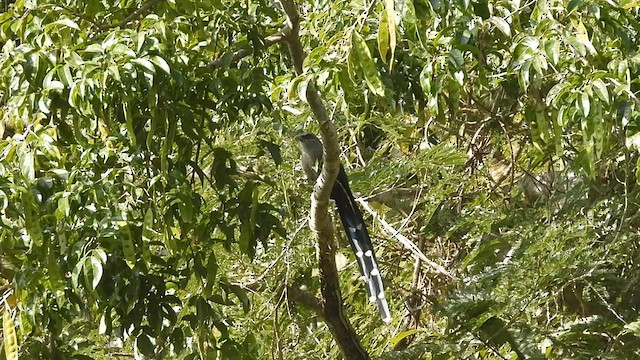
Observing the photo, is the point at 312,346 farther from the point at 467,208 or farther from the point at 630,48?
the point at 630,48

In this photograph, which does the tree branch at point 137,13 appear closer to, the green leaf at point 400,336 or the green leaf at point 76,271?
the green leaf at point 76,271

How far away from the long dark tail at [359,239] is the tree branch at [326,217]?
209mm

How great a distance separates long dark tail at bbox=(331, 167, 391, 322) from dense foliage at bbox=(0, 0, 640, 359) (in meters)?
0.21

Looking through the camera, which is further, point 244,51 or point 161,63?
point 244,51

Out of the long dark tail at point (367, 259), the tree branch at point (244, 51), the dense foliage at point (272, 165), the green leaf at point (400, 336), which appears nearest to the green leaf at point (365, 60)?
the dense foliage at point (272, 165)

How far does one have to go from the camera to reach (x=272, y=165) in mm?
3826

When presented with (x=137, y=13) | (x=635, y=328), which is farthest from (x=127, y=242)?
(x=635, y=328)

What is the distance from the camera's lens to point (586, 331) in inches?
144

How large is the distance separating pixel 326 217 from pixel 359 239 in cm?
53

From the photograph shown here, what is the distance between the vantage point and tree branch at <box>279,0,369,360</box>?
9.08ft

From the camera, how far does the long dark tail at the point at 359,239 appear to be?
3654mm

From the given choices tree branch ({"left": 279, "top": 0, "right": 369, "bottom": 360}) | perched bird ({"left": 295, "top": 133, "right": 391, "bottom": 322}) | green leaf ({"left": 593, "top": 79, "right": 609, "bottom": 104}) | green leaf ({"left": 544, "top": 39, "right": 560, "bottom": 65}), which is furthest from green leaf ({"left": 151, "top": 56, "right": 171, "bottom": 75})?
perched bird ({"left": 295, "top": 133, "right": 391, "bottom": 322})

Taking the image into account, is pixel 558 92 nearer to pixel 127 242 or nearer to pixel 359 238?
pixel 127 242

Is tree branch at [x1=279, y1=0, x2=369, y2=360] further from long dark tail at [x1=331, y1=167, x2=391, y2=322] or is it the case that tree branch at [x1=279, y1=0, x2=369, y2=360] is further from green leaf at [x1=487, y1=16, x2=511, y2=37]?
green leaf at [x1=487, y1=16, x2=511, y2=37]
